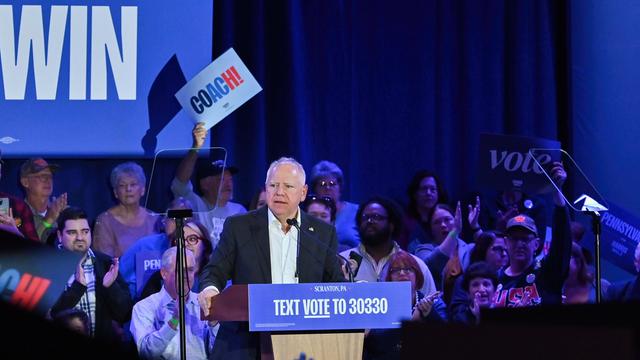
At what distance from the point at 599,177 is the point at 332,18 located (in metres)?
2.21

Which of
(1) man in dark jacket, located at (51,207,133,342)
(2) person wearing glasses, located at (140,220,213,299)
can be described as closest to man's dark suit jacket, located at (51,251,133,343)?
(1) man in dark jacket, located at (51,207,133,342)

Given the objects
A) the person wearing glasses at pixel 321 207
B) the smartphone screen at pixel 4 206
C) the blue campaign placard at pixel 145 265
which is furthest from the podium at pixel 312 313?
the smartphone screen at pixel 4 206

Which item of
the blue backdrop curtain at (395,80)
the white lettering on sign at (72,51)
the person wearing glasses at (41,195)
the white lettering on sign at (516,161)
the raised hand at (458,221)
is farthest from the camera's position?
the blue backdrop curtain at (395,80)

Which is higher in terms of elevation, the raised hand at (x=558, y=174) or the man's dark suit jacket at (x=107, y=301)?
the raised hand at (x=558, y=174)

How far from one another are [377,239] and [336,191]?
45cm

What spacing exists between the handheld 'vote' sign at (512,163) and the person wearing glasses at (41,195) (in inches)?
101

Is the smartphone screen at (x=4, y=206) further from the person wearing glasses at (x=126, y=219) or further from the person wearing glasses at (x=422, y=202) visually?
the person wearing glasses at (x=422, y=202)

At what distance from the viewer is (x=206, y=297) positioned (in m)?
4.26

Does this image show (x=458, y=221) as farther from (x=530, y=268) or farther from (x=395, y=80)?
(x=395, y=80)

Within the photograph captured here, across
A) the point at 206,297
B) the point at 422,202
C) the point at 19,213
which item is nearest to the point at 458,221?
the point at 422,202

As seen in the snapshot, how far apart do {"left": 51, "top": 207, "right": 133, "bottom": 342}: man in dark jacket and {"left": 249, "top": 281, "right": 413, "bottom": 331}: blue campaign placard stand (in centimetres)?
182

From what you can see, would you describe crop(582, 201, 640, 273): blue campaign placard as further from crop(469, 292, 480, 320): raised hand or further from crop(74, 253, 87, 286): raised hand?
crop(74, 253, 87, 286): raised hand

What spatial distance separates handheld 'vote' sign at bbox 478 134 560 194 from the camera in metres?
6.21

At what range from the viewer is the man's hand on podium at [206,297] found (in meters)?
4.23
